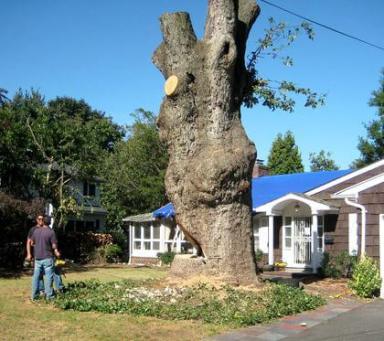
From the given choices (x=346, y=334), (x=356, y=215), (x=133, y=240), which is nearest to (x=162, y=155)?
(x=133, y=240)

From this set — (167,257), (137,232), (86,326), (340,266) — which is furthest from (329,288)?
(137,232)

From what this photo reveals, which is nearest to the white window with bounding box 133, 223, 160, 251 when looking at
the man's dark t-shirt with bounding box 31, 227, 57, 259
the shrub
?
the shrub

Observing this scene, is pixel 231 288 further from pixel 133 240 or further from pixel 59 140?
pixel 133 240

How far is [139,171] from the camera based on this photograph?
35.6m

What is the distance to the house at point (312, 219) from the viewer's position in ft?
58.7

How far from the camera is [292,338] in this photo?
8.27 m

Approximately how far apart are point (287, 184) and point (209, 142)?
1289 centimetres

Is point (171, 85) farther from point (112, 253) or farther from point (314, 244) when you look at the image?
point (112, 253)

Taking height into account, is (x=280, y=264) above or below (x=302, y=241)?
below

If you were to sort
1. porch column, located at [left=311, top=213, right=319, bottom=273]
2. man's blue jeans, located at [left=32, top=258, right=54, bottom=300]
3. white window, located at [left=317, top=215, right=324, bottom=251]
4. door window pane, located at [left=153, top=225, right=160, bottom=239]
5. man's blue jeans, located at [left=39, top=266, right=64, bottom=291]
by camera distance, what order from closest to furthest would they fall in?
man's blue jeans, located at [left=32, top=258, right=54, bottom=300] → man's blue jeans, located at [left=39, top=266, right=64, bottom=291] → porch column, located at [left=311, top=213, right=319, bottom=273] → white window, located at [left=317, top=215, right=324, bottom=251] → door window pane, located at [left=153, top=225, right=160, bottom=239]

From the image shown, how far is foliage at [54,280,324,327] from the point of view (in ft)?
31.5

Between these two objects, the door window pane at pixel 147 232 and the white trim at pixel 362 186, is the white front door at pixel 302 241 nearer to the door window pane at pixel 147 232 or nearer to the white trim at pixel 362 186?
the white trim at pixel 362 186

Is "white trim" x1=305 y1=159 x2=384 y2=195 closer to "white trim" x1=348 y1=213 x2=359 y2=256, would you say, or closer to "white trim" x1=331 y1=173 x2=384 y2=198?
"white trim" x1=348 y1=213 x2=359 y2=256

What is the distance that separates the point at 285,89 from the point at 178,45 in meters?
7.73
